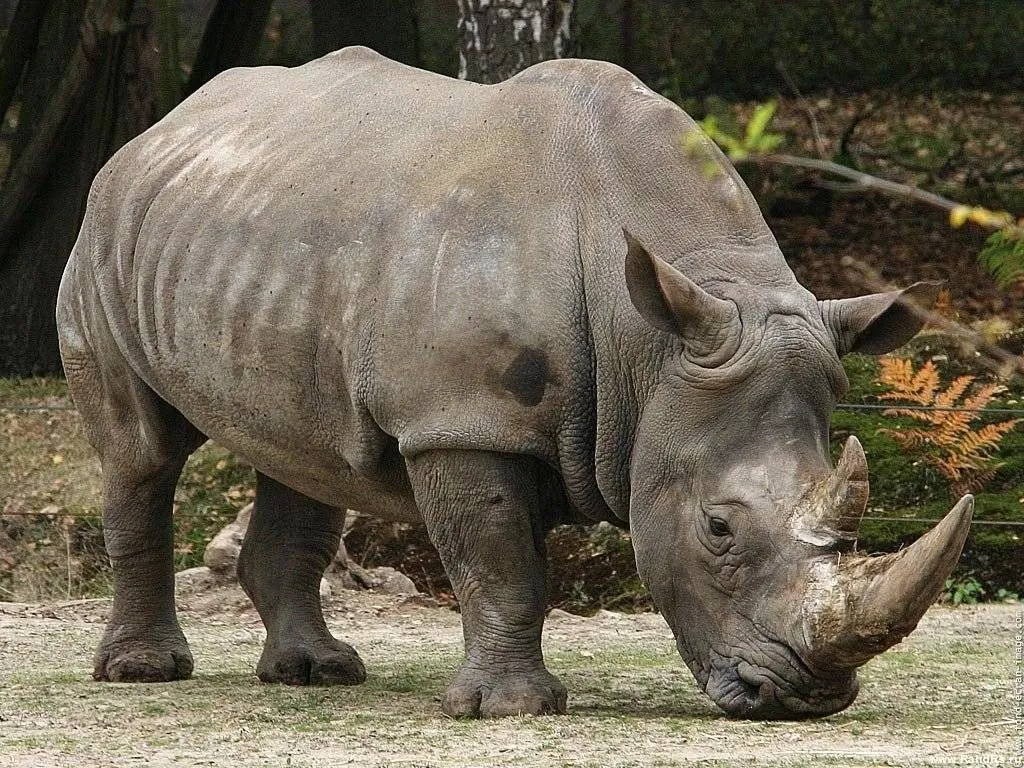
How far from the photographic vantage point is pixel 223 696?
692 centimetres

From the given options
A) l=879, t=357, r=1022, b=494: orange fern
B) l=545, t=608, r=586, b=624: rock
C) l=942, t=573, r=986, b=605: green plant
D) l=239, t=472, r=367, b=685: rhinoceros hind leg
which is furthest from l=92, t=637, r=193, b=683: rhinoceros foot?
l=879, t=357, r=1022, b=494: orange fern

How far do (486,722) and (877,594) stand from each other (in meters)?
1.38

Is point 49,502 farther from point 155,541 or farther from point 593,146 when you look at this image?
point 593,146

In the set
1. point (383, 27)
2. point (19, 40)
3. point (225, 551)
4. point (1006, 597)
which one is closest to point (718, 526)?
point (1006, 597)

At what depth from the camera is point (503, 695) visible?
19.7ft

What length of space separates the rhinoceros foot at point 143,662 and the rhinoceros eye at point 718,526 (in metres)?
2.66

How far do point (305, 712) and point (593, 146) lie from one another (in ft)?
6.70

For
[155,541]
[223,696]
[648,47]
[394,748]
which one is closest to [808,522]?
[394,748]

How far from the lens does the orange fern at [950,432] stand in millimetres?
9758

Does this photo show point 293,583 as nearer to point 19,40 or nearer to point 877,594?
point 877,594

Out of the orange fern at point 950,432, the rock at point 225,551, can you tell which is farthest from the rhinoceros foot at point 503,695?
the orange fern at point 950,432

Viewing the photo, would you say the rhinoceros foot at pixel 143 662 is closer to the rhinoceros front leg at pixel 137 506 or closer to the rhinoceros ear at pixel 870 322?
the rhinoceros front leg at pixel 137 506

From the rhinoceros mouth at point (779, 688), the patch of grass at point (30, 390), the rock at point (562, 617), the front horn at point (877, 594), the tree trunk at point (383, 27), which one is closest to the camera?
the front horn at point (877, 594)

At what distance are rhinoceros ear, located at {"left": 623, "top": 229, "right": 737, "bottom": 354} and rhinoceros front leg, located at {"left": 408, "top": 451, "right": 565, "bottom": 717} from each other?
2.12 feet
